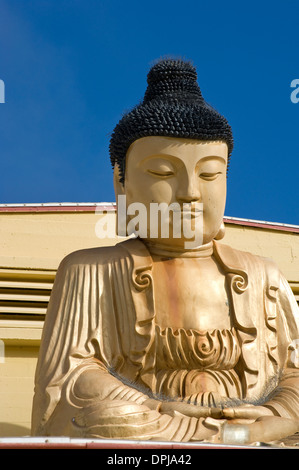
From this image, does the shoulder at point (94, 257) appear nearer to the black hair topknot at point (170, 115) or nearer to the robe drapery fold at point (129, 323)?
the robe drapery fold at point (129, 323)

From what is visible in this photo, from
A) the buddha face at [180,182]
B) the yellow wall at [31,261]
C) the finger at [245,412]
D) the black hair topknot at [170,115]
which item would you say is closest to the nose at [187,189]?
the buddha face at [180,182]

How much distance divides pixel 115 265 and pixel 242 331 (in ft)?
2.54

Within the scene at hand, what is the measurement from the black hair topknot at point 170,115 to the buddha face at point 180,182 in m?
0.05

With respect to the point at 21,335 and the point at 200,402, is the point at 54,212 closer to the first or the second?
the point at 21,335

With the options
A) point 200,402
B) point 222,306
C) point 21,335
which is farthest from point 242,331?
point 21,335

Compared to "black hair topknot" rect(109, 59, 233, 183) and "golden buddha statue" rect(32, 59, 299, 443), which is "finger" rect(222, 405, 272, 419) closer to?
"golden buddha statue" rect(32, 59, 299, 443)

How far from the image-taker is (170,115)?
19.0ft

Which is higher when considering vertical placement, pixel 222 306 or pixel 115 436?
pixel 222 306

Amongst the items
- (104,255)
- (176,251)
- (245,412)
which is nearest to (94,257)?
(104,255)

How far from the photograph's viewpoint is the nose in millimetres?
5734

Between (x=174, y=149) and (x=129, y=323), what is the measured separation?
96 centimetres

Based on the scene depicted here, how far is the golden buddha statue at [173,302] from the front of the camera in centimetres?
556
